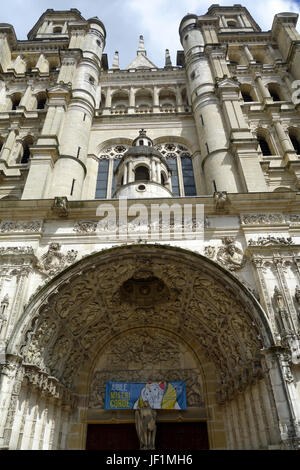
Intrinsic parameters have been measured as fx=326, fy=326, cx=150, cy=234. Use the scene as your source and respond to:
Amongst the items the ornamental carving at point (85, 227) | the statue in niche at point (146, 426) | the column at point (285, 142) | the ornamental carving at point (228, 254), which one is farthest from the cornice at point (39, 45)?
the statue in niche at point (146, 426)

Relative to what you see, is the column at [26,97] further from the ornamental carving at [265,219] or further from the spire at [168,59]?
the ornamental carving at [265,219]

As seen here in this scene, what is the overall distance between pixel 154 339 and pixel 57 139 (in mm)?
9277

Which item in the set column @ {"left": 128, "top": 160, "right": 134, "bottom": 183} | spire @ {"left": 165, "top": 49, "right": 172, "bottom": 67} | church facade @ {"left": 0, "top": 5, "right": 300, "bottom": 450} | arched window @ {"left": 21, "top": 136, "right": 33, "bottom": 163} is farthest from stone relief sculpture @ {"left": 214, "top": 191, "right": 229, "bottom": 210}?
spire @ {"left": 165, "top": 49, "right": 172, "bottom": 67}

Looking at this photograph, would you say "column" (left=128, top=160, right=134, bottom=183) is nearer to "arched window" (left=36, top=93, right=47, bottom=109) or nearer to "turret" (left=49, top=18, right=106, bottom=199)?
"turret" (left=49, top=18, right=106, bottom=199)

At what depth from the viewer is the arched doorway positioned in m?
8.09

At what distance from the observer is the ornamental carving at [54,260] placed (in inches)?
374

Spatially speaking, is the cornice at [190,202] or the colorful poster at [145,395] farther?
the cornice at [190,202]

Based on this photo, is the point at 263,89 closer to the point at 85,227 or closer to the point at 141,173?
the point at 141,173

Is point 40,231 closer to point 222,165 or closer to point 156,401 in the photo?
point 156,401

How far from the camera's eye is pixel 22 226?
10398 mm

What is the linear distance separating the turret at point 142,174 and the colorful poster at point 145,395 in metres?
6.54

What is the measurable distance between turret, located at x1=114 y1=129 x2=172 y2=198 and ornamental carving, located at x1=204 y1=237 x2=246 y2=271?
11.6ft

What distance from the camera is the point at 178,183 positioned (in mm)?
15430

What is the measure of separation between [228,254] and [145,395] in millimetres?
5011
